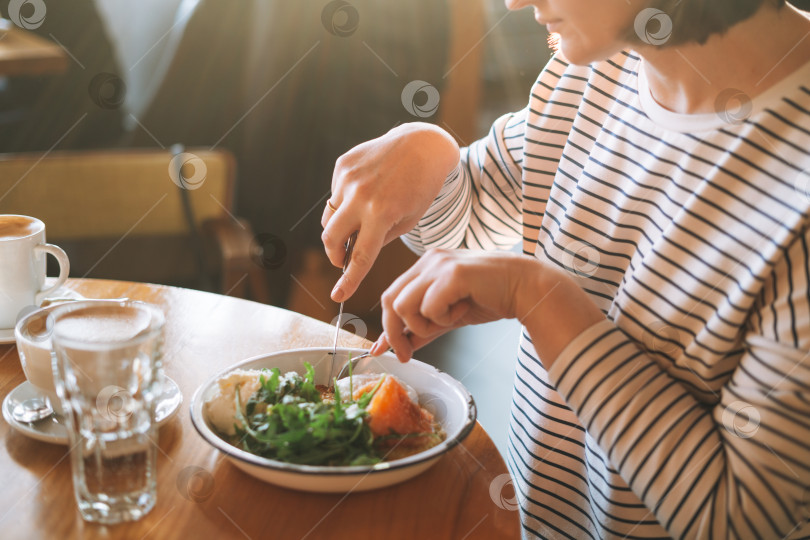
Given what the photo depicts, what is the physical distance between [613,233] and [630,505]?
1.07ft

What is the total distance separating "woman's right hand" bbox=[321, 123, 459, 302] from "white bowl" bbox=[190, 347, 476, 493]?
0.09 m

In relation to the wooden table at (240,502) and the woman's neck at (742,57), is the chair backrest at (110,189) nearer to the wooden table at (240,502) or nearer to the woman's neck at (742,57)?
the wooden table at (240,502)

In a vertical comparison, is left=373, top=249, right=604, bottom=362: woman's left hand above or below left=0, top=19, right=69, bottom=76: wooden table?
above

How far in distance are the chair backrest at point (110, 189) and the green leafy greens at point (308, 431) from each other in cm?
172

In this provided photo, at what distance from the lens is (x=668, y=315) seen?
819 millimetres

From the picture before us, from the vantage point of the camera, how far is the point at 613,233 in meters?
0.92

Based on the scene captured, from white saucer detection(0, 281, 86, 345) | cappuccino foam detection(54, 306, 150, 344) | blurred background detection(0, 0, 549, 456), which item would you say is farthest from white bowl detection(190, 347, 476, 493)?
blurred background detection(0, 0, 549, 456)

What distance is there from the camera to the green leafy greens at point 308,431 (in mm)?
696

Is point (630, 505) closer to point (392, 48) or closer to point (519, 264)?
point (519, 264)

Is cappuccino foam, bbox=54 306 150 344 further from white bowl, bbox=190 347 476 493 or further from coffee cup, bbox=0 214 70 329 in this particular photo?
coffee cup, bbox=0 214 70 329

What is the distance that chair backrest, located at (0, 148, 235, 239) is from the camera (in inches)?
92.9

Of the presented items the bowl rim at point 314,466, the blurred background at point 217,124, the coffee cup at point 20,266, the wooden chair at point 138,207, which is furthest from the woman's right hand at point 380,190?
the wooden chair at point 138,207

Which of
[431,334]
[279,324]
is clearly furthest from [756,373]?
[279,324]

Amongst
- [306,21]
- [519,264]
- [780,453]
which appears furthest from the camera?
[306,21]
